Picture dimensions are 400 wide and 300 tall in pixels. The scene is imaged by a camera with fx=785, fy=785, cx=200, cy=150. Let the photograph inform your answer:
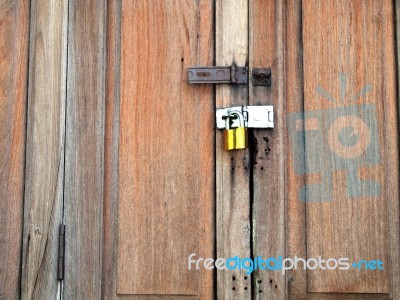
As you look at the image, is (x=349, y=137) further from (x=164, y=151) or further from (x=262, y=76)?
(x=164, y=151)

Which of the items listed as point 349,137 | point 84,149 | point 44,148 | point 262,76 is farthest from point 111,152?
point 349,137

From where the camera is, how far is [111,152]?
2.54 m

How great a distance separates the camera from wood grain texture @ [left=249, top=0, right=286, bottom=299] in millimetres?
2457

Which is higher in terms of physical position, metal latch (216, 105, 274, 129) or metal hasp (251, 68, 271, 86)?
metal hasp (251, 68, 271, 86)

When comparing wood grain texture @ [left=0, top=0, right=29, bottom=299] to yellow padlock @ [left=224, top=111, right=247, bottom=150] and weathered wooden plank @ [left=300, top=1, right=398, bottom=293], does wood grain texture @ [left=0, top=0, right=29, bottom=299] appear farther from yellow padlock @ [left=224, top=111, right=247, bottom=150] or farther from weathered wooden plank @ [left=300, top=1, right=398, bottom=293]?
weathered wooden plank @ [left=300, top=1, right=398, bottom=293]

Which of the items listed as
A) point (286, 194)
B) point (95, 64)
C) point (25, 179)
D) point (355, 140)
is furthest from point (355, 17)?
point (25, 179)

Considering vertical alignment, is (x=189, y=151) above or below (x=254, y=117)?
below

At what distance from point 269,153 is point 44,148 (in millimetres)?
726

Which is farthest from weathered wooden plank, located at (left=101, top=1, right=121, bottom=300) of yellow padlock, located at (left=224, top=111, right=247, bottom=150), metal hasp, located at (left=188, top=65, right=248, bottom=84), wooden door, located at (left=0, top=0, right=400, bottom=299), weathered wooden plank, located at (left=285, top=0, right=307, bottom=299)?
weathered wooden plank, located at (left=285, top=0, right=307, bottom=299)

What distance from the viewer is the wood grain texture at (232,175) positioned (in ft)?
8.08

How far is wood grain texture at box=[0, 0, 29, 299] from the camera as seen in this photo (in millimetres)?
2512

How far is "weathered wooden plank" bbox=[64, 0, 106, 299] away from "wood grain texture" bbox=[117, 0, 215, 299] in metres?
0.07

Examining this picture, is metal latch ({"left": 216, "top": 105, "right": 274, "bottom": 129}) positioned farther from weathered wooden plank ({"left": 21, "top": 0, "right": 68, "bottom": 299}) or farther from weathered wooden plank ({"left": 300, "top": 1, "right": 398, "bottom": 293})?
weathered wooden plank ({"left": 21, "top": 0, "right": 68, "bottom": 299})

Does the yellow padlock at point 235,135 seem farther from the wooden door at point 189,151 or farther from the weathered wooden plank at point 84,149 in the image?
the weathered wooden plank at point 84,149
